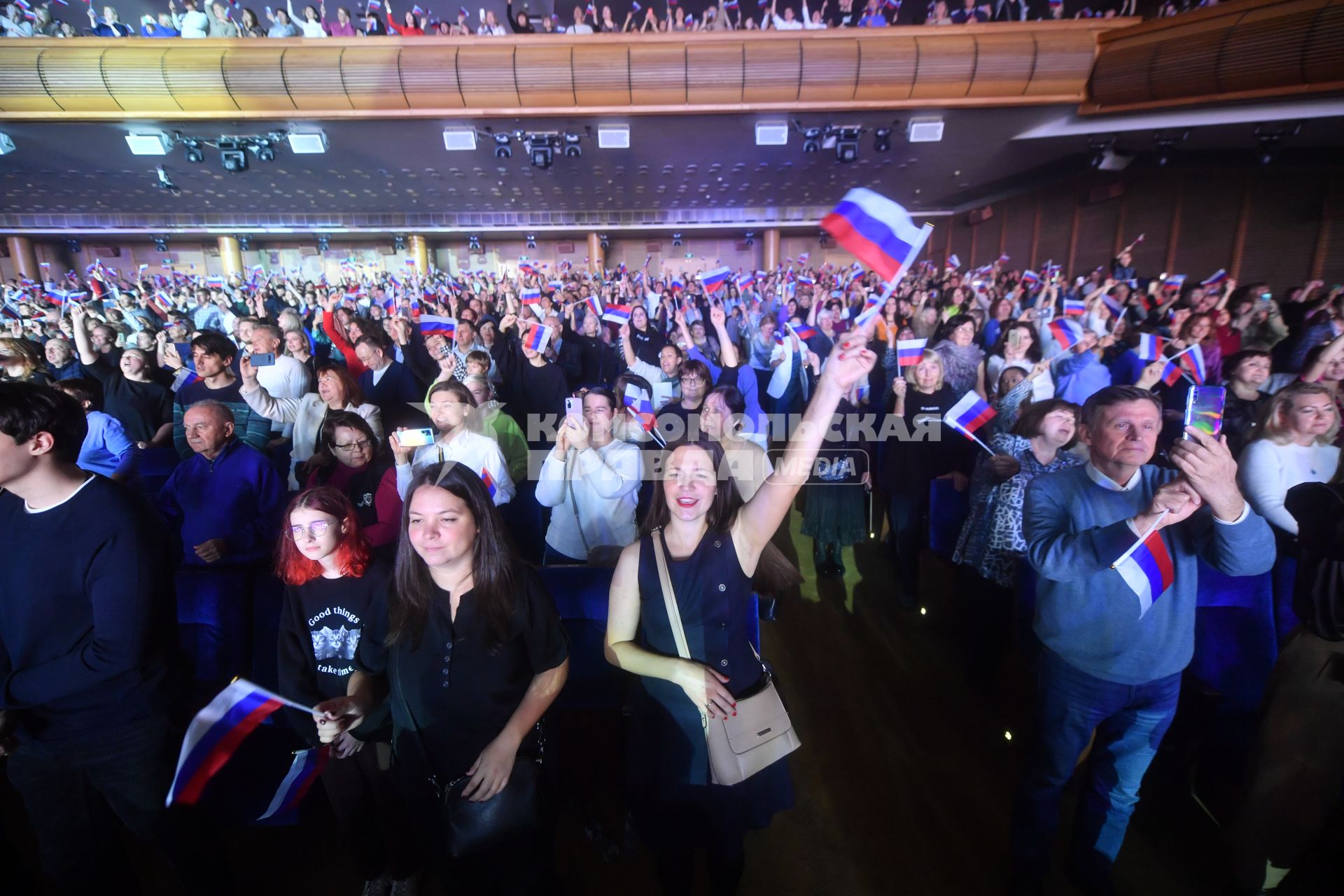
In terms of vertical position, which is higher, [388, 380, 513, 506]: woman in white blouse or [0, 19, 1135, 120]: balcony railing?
[0, 19, 1135, 120]: balcony railing

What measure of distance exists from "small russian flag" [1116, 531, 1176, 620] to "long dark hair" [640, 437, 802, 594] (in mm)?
887

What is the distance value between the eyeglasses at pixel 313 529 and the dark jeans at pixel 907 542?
3.02 meters

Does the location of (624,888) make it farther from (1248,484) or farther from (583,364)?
(583,364)

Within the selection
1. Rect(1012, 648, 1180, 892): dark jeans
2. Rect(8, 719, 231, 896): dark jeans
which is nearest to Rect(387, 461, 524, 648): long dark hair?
Rect(8, 719, 231, 896): dark jeans

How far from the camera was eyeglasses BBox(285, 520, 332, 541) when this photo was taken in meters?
1.60

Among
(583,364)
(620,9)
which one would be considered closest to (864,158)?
(620,9)

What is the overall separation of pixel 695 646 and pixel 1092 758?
4.46 feet

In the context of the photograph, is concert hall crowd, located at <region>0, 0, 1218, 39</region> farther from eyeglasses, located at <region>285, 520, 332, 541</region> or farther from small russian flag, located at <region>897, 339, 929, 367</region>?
eyeglasses, located at <region>285, 520, 332, 541</region>

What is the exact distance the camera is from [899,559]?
139 inches

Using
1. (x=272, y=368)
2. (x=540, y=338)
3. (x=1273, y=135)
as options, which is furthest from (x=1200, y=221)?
(x=272, y=368)

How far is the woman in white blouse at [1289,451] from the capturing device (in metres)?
2.14

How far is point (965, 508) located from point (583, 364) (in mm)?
3952

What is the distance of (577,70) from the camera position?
24.6 feet

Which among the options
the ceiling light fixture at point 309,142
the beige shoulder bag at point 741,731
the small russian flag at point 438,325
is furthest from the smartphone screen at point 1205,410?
the ceiling light fixture at point 309,142
